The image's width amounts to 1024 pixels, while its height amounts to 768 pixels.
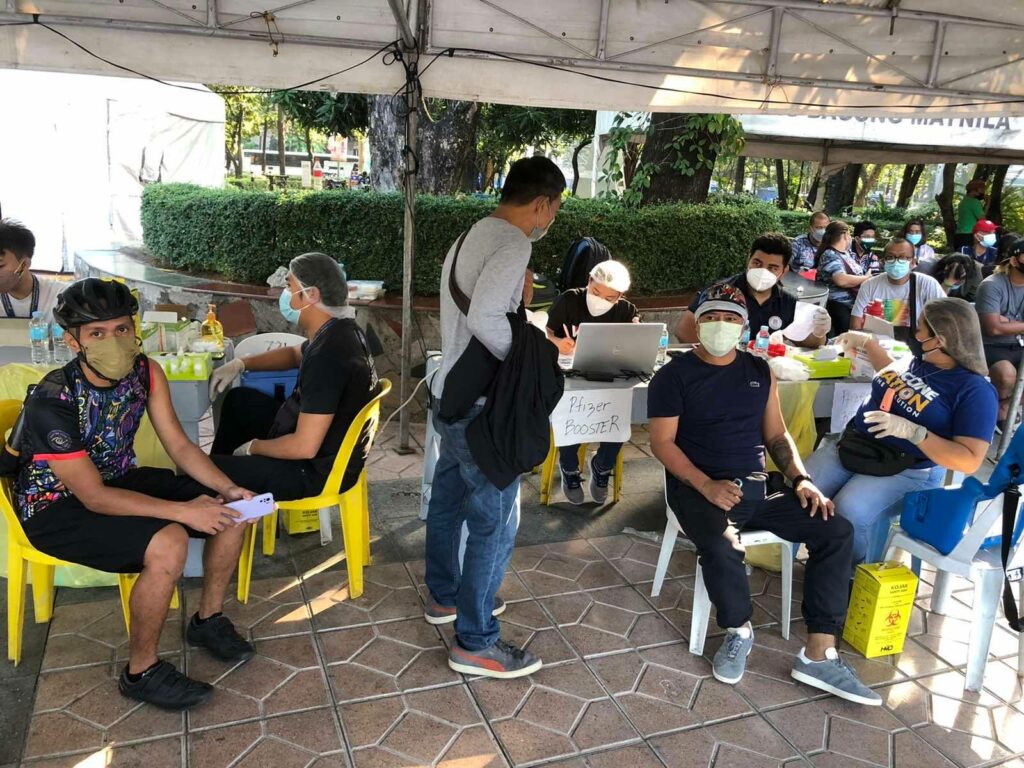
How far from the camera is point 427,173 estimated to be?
868 centimetres

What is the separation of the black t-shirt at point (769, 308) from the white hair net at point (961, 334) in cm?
127

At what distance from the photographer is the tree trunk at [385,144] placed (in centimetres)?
803

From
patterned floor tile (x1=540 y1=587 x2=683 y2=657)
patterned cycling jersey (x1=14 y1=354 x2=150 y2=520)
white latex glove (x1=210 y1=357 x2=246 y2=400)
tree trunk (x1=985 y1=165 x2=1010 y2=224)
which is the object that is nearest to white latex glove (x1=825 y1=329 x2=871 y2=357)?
patterned floor tile (x1=540 y1=587 x2=683 y2=657)

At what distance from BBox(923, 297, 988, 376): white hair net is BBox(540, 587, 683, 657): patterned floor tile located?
159cm

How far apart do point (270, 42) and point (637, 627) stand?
3.32m

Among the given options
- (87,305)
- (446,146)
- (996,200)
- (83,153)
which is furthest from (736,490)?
(996,200)

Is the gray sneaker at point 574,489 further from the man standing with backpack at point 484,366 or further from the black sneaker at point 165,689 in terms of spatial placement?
the black sneaker at point 165,689

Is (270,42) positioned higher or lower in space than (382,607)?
higher

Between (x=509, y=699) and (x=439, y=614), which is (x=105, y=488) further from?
(x=509, y=699)

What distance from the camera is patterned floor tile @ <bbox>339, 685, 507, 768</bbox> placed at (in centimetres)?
241

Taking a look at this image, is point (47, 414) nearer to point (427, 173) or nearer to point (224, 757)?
point (224, 757)

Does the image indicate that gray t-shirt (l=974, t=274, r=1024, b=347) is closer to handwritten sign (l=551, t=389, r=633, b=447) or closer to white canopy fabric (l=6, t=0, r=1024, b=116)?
white canopy fabric (l=6, t=0, r=1024, b=116)

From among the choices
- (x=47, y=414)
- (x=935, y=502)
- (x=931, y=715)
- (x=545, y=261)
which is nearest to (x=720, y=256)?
(x=545, y=261)

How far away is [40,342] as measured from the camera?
343cm
